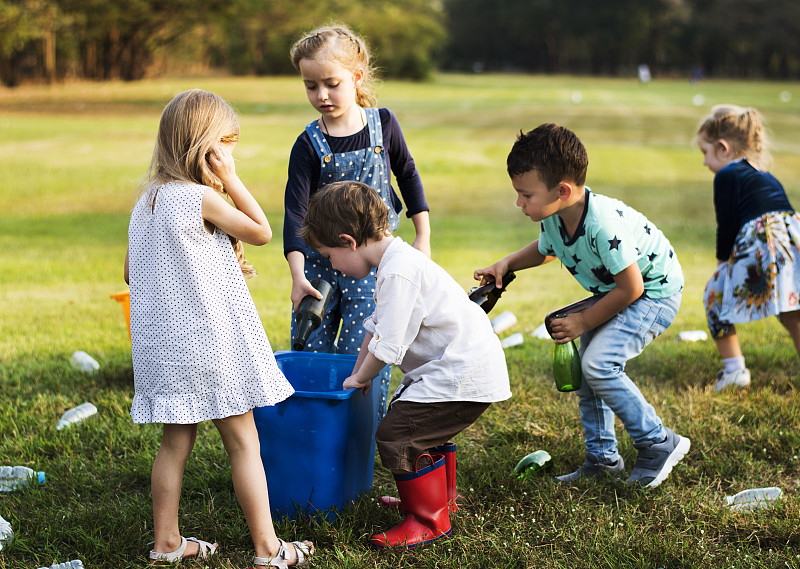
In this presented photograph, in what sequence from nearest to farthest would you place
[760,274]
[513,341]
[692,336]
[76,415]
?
[76,415]
[760,274]
[513,341]
[692,336]

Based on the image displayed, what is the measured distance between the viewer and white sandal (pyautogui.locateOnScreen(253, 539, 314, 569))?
255 cm

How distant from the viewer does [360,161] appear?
10.8ft

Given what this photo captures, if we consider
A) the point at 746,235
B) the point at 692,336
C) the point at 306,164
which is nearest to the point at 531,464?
the point at 306,164

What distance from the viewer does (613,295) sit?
9.77 ft

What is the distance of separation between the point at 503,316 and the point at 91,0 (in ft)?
115

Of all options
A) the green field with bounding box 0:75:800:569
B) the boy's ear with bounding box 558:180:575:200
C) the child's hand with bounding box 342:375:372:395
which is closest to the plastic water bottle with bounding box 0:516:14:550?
the green field with bounding box 0:75:800:569

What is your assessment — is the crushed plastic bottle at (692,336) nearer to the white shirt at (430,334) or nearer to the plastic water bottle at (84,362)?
the white shirt at (430,334)

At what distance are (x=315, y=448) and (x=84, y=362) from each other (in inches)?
90.6

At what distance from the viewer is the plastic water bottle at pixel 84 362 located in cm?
450

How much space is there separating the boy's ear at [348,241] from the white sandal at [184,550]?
107 centimetres

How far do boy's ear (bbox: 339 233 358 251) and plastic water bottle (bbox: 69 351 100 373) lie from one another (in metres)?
2.44

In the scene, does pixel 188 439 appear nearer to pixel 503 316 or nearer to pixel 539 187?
pixel 539 187

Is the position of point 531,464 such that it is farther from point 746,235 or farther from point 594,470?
point 746,235

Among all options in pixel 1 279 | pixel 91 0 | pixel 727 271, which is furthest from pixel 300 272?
pixel 91 0
